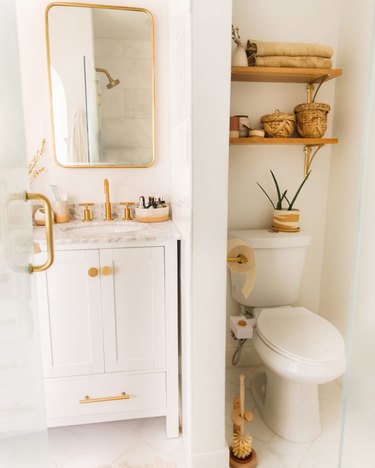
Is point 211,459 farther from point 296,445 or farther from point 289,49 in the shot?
point 289,49

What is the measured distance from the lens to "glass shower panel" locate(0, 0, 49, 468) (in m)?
0.72

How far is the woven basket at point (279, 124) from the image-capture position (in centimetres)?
181

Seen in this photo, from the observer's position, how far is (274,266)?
1840mm

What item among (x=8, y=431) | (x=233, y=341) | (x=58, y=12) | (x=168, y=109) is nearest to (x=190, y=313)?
(x=8, y=431)

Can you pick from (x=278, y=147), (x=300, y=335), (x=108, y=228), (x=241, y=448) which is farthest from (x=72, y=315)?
(x=278, y=147)

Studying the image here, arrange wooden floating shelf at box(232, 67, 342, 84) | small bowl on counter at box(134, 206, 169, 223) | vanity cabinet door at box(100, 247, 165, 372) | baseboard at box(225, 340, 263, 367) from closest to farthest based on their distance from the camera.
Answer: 1. vanity cabinet door at box(100, 247, 165, 372)
2. wooden floating shelf at box(232, 67, 342, 84)
3. small bowl on counter at box(134, 206, 169, 223)
4. baseboard at box(225, 340, 263, 367)

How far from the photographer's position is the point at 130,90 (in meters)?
1.88

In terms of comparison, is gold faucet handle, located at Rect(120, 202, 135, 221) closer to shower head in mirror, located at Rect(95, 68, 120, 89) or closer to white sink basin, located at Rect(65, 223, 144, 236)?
white sink basin, located at Rect(65, 223, 144, 236)

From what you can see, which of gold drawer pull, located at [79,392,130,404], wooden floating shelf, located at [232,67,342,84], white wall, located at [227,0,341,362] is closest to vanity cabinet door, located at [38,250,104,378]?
gold drawer pull, located at [79,392,130,404]

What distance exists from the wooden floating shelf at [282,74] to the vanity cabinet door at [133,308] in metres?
0.94

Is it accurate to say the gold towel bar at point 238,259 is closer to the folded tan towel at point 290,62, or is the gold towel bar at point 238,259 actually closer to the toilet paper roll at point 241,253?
the toilet paper roll at point 241,253

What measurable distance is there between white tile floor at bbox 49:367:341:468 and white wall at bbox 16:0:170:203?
3.69 ft

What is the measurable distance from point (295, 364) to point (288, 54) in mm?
1401

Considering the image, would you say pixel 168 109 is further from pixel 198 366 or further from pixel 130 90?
pixel 198 366
